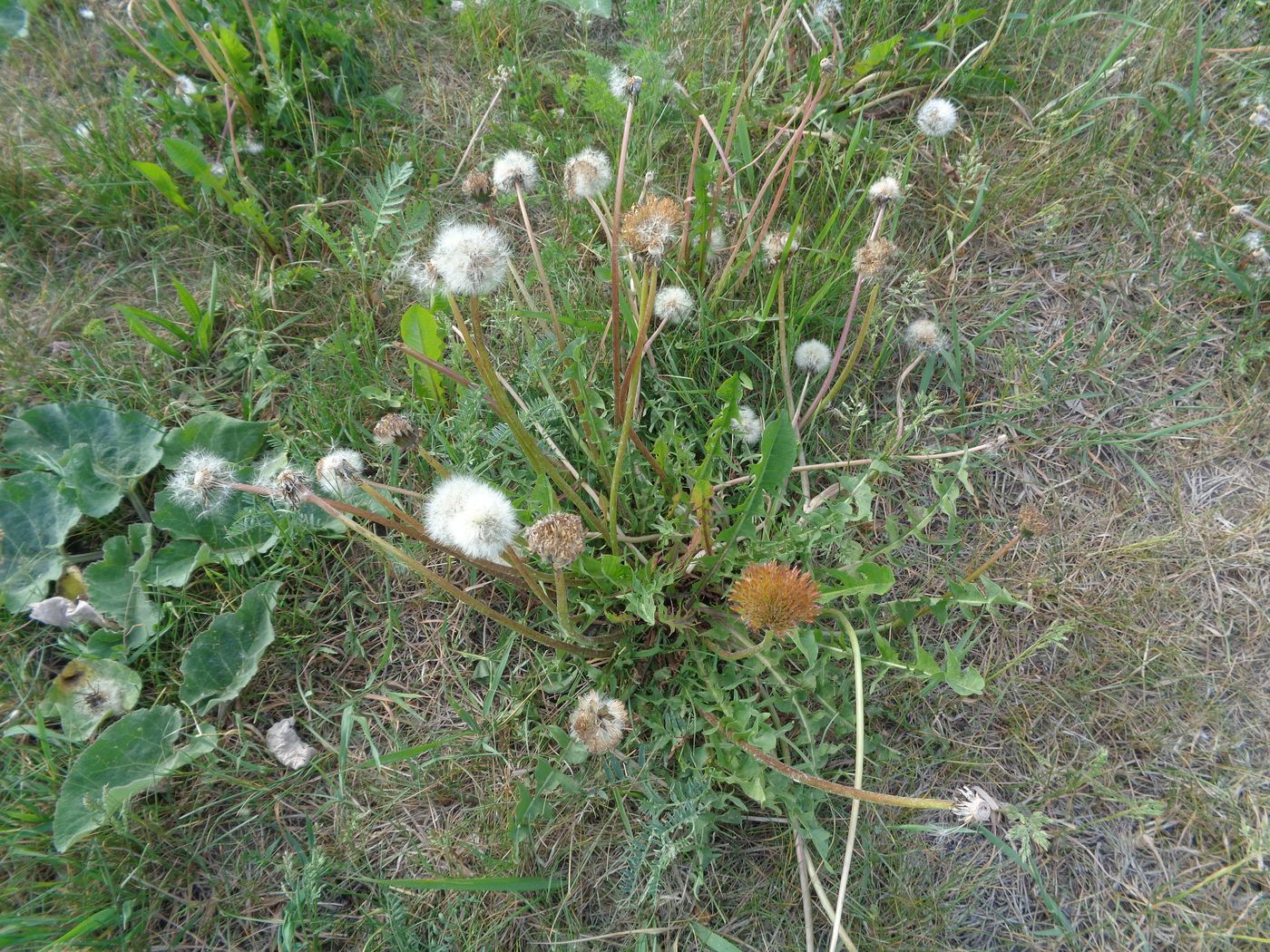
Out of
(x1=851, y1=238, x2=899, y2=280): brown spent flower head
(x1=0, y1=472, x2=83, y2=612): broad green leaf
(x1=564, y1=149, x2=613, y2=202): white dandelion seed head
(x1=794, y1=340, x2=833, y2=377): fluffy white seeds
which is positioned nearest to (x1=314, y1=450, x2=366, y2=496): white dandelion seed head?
(x1=0, y1=472, x2=83, y2=612): broad green leaf

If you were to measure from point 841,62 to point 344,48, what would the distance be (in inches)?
69.1

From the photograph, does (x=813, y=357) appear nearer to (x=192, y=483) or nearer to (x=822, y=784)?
(x=822, y=784)

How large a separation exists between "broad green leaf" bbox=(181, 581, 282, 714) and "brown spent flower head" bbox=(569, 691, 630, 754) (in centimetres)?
86

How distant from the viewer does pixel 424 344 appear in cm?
217

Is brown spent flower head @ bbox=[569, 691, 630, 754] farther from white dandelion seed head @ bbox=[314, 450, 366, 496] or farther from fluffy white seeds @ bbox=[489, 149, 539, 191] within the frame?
fluffy white seeds @ bbox=[489, 149, 539, 191]

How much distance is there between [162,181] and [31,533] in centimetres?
120

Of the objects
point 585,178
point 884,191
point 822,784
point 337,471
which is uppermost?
point 585,178

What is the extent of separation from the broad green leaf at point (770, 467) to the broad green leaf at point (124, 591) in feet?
5.01

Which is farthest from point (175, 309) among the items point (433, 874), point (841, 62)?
point (841, 62)

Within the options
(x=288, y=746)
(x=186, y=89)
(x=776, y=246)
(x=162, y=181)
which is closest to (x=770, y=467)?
(x=776, y=246)

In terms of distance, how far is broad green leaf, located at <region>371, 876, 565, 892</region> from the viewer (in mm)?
1626

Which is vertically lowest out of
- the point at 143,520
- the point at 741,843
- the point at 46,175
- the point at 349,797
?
the point at 741,843

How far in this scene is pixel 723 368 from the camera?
229 cm

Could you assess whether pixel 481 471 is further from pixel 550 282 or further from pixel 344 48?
pixel 344 48
